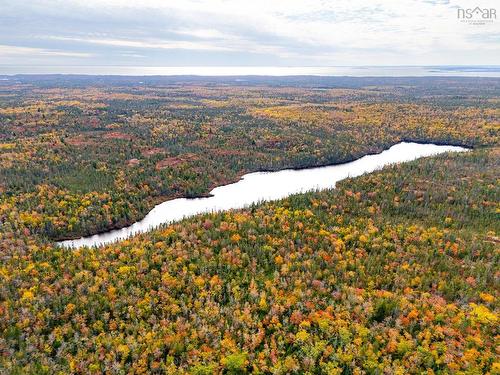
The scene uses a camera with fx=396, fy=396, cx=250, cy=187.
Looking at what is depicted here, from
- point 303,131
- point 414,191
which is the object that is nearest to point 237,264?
point 414,191

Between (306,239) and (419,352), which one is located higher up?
(306,239)

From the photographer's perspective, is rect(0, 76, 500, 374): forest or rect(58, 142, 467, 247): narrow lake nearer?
rect(0, 76, 500, 374): forest

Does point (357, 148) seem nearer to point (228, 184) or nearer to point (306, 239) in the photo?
point (228, 184)

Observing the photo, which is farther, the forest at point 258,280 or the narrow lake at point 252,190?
the narrow lake at point 252,190

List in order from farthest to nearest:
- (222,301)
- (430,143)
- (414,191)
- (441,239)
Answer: (430,143), (414,191), (441,239), (222,301)

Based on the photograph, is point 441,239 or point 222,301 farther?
point 441,239

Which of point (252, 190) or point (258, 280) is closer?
point (258, 280)

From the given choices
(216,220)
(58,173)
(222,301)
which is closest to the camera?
(222,301)

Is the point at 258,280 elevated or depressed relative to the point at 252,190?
depressed
